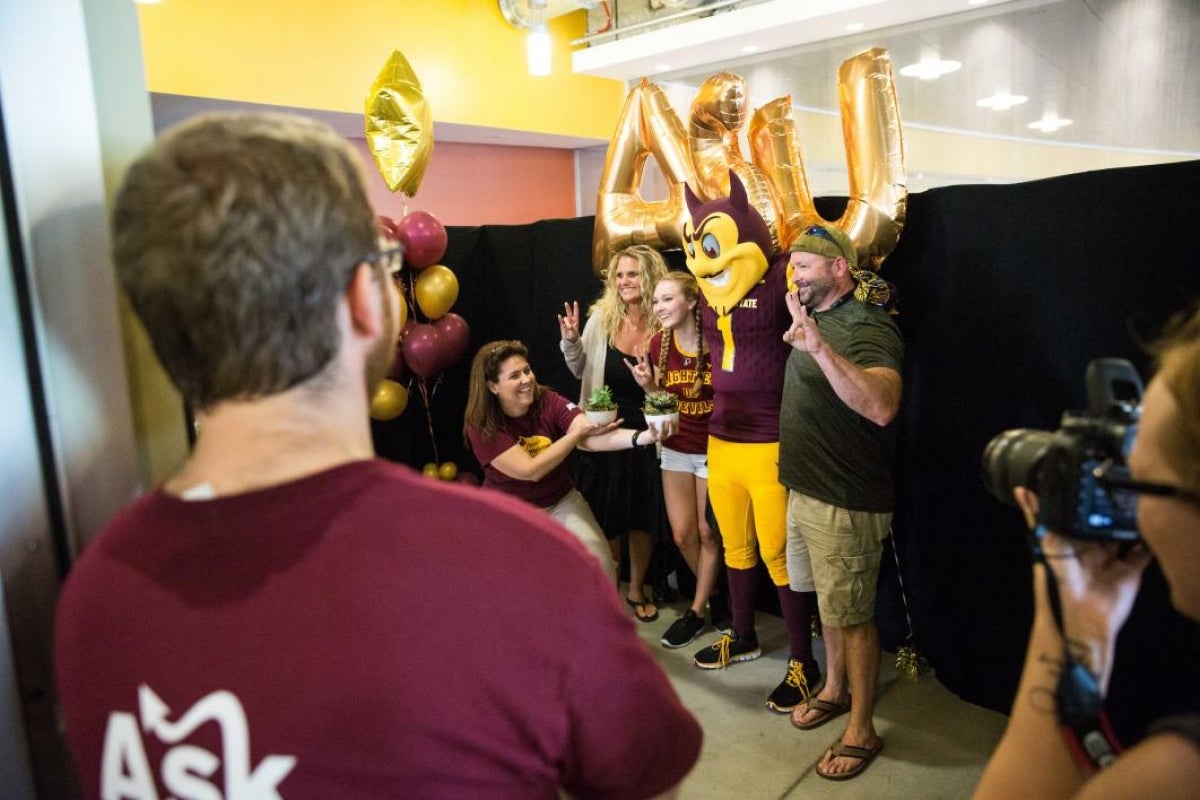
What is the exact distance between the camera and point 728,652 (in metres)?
2.89

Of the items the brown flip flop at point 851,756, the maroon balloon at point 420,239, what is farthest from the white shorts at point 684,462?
the maroon balloon at point 420,239

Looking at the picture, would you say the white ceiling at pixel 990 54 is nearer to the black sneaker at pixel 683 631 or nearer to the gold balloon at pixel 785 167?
the gold balloon at pixel 785 167

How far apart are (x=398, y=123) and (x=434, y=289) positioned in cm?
72

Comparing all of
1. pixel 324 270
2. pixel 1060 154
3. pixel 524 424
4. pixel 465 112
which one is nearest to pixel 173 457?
pixel 324 270

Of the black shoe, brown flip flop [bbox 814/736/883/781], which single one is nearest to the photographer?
brown flip flop [bbox 814/736/883/781]

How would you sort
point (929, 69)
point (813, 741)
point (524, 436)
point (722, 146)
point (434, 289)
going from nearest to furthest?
point (813, 741) → point (524, 436) → point (722, 146) → point (434, 289) → point (929, 69)

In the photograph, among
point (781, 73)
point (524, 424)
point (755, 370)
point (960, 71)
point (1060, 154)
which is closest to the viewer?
point (755, 370)

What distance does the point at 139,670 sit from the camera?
0.65 m

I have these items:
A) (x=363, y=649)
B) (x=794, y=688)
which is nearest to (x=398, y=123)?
(x=794, y=688)

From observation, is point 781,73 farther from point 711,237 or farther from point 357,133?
point 711,237

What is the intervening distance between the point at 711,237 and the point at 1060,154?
332 cm

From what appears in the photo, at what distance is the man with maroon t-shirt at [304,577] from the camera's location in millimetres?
602

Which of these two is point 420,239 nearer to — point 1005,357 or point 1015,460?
point 1005,357

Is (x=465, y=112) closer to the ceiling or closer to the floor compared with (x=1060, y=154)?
closer to the ceiling
